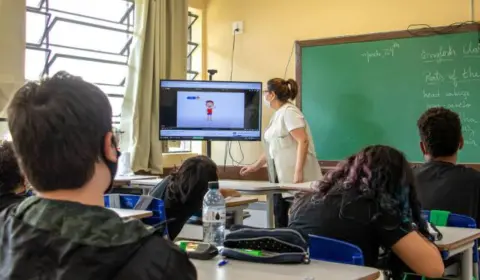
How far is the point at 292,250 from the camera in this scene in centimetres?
201

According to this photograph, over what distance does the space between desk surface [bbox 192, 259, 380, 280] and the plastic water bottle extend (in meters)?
0.62

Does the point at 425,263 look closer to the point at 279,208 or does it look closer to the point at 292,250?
the point at 292,250

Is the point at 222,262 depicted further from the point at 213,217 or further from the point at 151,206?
the point at 151,206

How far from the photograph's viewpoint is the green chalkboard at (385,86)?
4.95m

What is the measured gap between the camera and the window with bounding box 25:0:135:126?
5.14m

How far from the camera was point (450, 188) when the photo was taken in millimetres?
3150

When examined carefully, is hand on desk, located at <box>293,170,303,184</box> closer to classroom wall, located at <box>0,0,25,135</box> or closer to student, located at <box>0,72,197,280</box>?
classroom wall, located at <box>0,0,25,135</box>

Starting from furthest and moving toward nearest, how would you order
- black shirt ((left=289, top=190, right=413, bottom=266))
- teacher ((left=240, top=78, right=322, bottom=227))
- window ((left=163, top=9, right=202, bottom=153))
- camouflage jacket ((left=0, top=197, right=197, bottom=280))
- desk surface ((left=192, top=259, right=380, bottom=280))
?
window ((left=163, top=9, right=202, bottom=153))
teacher ((left=240, top=78, right=322, bottom=227))
black shirt ((left=289, top=190, right=413, bottom=266))
desk surface ((left=192, top=259, right=380, bottom=280))
camouflage jacket ((left=0, top=197, right=197, bottom=280))

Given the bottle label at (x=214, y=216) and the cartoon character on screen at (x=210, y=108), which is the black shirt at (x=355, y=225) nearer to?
the bottle label at (x=214, y=216)

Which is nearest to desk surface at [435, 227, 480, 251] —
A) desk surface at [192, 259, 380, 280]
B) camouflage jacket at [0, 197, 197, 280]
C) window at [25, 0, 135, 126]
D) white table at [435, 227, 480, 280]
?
white table at [435, 227, 480, 280]

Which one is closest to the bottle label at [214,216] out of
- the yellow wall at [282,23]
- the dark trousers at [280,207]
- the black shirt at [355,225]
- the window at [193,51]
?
the black shirt at [355,225]

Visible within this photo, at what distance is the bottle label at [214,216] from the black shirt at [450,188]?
1.05 meters

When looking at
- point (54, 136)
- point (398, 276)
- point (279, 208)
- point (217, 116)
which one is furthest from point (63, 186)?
point (217, 116)

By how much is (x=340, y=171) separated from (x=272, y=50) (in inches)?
154
